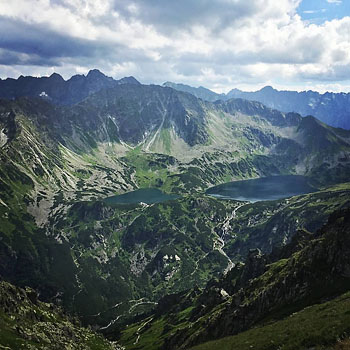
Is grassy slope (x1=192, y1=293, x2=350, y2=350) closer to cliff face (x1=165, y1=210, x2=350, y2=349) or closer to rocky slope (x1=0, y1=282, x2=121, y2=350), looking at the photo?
cliff face (x1=165, y1=210, x2=350, y2=349)

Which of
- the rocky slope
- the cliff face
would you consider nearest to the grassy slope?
the cliff face

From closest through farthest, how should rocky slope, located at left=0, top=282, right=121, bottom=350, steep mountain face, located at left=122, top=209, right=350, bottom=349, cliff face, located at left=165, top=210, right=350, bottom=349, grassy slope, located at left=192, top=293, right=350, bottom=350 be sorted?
grassy slope, located at left=192, top=293, right=350, bottom=350 → steep mountain face, located at left=122, top=209, right=350, bottom=349 → cliff face, located at left=165, top=210, right=350, bottom=349 → rocky slope, located at left=0, top=282, right=121, bottom=350

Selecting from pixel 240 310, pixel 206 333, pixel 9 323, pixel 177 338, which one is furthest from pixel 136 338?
pixel 240 310

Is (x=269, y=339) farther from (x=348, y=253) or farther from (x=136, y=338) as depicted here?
(x=136, y=338)

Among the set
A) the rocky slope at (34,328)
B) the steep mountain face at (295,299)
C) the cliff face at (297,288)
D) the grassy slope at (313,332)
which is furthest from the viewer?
the rocky slope at (34,328)

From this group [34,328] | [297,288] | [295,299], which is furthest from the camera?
[34,328]

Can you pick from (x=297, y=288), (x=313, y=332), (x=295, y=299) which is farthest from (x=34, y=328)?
(x=313, y=332)

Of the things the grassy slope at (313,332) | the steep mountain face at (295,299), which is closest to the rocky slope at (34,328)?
the steep mountain face at (295,299)

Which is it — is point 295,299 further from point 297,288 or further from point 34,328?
point 34,328

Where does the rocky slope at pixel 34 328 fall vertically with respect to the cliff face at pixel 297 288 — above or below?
below

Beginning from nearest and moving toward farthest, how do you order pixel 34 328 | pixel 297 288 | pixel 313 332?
pixel 313 332, pixel 297 288, pixel 34 328

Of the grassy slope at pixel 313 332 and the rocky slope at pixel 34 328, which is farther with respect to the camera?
the rocky slope at pixel 34 328

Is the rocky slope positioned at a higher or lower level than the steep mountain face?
lower

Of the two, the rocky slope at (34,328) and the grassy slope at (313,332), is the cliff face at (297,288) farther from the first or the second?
the rocky slope at (34,328)
